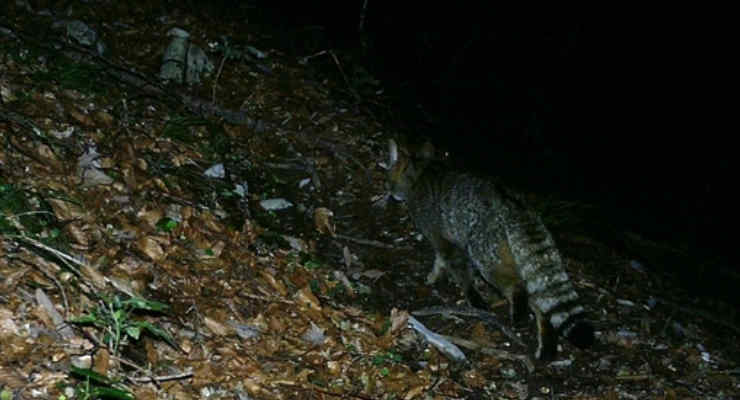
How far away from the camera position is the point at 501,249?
229 inches

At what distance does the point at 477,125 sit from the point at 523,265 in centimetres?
555

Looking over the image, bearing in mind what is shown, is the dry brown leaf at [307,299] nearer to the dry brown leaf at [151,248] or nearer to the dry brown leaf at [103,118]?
the dry brown leaf at [151,248]

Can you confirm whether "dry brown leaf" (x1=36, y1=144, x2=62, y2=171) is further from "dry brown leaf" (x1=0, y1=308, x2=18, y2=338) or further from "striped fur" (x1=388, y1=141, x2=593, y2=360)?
"striped fur" (x1=388, y1=141, x2=593, y2=360)

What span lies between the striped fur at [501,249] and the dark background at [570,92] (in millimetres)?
2764

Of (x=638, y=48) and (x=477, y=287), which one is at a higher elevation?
(x=638, y=48)

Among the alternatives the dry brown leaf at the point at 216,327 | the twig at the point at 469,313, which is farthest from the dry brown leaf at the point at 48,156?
the twig at the point at 469,313

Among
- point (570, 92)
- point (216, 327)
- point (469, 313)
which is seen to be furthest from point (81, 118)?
point (570, 92)

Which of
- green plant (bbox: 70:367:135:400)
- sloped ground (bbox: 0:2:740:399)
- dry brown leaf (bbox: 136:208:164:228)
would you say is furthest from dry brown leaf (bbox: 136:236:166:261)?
green plant (bbox: 70:367:135:400)

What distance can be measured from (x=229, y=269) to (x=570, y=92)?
9.56 m

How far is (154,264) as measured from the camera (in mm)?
4672

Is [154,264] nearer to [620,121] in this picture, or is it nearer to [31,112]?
[31,112]

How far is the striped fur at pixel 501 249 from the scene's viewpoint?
5539 millimetres

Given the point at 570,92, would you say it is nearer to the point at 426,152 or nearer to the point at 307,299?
the point at 426,152

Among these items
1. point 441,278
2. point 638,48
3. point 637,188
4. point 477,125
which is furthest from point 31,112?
point 638,48
